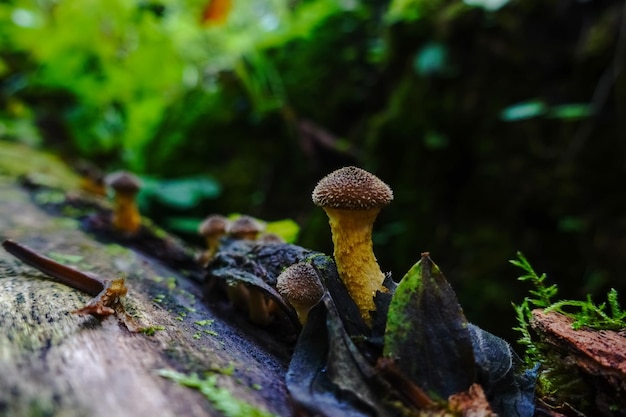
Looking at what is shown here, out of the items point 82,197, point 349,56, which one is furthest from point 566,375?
point 349,56

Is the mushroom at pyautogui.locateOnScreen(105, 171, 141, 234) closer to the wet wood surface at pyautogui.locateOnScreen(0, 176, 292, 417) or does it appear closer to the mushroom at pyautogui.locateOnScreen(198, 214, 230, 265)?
the mushroom at pyautogui.locateOnScreen(198, 214, 230, 265)

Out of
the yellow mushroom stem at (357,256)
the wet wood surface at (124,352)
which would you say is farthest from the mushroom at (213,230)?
the yellow mushroom stem at (357,256)

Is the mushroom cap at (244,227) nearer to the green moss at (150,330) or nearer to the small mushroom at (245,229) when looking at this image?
the small mushroom at (245,229)

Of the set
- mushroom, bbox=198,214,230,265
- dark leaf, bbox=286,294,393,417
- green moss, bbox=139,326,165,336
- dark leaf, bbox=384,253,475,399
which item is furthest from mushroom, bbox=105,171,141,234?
dark leaf, bbox=384,253,475,399

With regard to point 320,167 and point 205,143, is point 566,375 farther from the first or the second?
point 205,143

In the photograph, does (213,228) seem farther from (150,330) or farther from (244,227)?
(150,330)

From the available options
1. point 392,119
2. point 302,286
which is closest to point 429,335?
point 302,286
